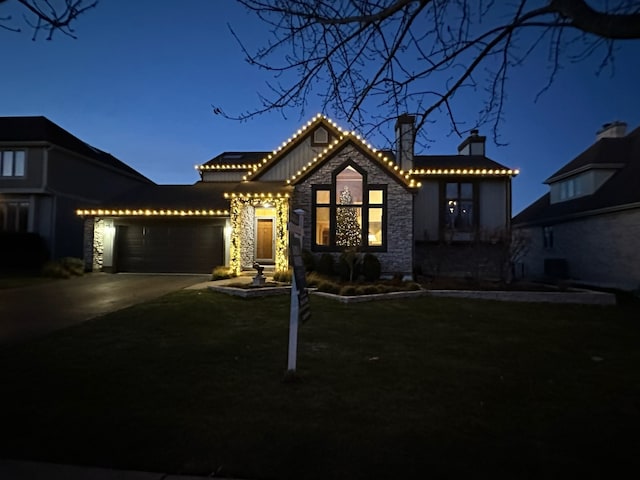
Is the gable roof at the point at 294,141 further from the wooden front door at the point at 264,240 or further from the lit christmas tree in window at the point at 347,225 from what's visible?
the lit christmas tree in window at the point at 347,225

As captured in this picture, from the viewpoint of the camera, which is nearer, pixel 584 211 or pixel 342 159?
pixel 342 159

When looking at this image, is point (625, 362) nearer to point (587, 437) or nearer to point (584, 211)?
point (587, 437)

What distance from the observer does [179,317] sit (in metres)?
8.50

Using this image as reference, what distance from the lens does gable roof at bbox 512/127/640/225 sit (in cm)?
1548

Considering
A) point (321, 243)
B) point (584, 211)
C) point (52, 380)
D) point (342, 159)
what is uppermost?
point (342, 159)

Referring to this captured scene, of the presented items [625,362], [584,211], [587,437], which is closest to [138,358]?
[587,437]

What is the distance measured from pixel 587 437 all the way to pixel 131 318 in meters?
7.92

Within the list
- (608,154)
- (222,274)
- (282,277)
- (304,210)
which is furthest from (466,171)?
(222,274)

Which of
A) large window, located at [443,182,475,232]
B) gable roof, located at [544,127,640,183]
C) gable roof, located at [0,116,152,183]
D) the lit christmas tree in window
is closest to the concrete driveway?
the lit christmas tree in window

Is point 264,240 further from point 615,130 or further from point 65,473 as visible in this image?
point 615,130

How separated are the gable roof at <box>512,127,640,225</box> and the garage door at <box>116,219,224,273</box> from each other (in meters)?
15.6

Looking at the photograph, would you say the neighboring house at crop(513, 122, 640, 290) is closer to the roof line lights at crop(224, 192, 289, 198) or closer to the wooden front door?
the roof line lights at crop(224, 192, 289, 198)

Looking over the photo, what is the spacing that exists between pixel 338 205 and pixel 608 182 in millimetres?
12245

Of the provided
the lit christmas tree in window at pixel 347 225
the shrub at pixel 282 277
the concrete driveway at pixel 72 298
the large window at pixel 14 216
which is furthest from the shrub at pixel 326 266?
the large window at pixel 14 216
